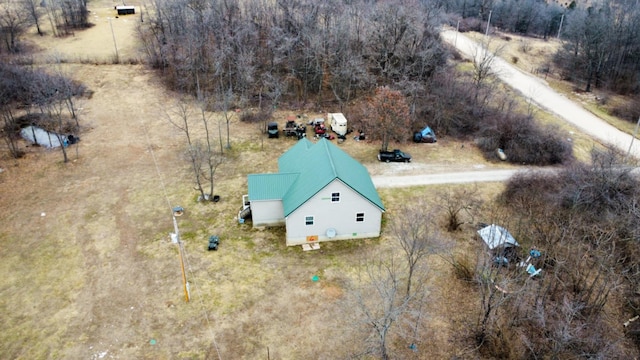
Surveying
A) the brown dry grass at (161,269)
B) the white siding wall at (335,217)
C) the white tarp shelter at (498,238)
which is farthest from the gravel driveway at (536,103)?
the white tarp shelter at (498,238)

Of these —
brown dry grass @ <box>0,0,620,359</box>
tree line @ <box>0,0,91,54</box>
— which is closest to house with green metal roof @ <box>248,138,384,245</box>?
brown dry grass @ <box>0,0,620,359</box>

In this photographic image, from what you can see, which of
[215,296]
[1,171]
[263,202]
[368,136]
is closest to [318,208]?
[263,202]

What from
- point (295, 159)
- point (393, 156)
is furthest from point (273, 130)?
point (393, 156)

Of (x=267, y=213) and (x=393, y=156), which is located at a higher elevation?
(x=267, y=213)

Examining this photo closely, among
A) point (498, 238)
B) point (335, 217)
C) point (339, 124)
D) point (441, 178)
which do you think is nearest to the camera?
point (498, 238)

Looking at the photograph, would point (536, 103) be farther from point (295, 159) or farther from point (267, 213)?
point (267, 213)
